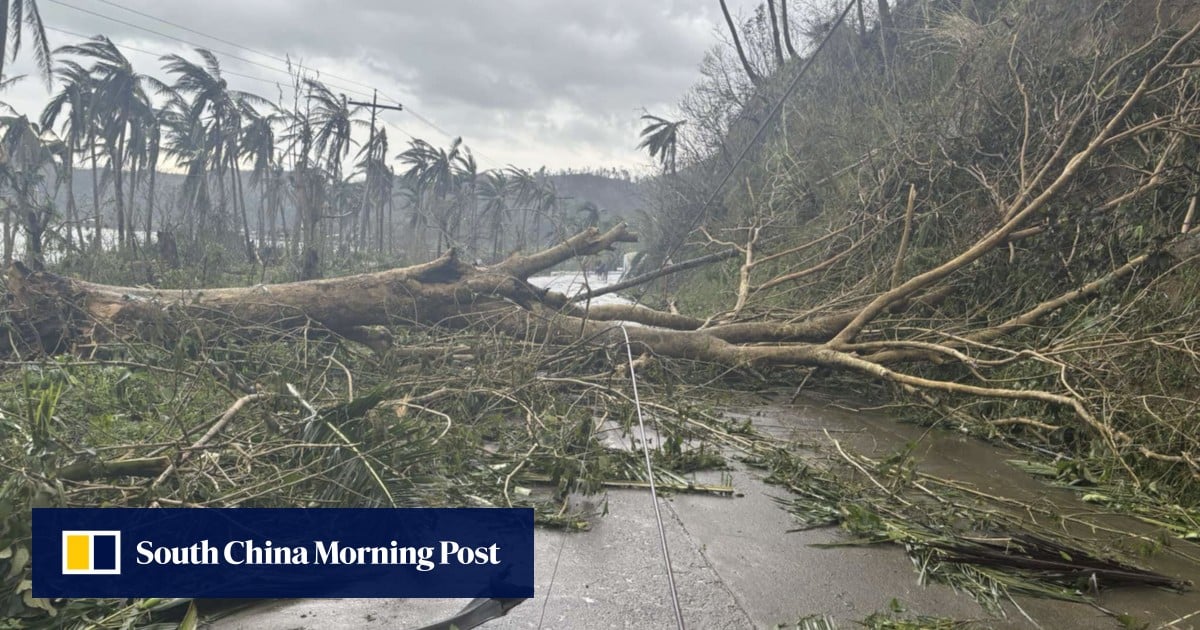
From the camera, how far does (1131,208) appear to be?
6109mm

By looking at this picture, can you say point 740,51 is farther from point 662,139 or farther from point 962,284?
point 962,284

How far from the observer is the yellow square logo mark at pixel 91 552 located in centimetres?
249

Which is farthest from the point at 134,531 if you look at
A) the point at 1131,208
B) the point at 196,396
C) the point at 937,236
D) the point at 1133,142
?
the point at 1133,142

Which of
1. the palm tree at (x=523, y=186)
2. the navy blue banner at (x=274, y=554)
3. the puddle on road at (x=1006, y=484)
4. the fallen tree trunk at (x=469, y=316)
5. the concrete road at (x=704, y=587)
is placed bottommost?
the concrete road at (x=704, y=587)

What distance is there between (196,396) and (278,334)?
63.4 inches

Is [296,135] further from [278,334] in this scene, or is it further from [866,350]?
[866,350]

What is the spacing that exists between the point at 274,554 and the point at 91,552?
60 centimetres

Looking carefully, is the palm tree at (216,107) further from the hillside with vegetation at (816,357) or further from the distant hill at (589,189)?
the distant hill at (589,189)

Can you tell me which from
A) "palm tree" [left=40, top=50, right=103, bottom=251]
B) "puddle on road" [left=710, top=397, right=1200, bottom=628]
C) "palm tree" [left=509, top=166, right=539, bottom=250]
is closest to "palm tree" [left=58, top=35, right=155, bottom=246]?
"palm tree" [left=40, top=50, right=103, bottom=251]

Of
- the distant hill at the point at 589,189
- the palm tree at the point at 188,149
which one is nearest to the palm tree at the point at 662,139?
the palm tree at the point at 188,149

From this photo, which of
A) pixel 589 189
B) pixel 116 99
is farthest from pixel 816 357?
pixel 589 189

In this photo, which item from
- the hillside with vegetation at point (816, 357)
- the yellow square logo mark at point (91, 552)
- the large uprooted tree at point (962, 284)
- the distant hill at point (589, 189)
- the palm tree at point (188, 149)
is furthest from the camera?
the distant hill at point (589, 189)

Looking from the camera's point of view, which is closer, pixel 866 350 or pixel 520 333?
pixel 866 350

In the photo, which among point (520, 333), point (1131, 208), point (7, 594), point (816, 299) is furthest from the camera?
point (816, 299)
